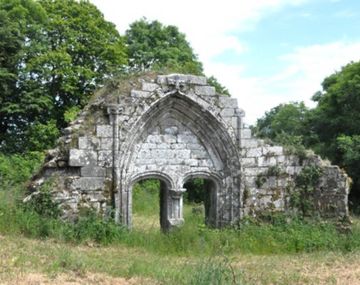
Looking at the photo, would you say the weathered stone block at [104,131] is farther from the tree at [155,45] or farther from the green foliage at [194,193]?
the tree at [155,45]

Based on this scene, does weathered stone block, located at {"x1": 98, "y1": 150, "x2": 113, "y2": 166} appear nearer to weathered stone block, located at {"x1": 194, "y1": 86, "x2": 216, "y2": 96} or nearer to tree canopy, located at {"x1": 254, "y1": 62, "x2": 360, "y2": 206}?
weathered stone block, located at {"x1": 194, "y1": 86, "x2": 216, "y2": 96}

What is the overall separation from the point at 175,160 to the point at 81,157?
2.25 meters

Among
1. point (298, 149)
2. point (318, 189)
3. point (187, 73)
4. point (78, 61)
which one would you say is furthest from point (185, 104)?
point (78, 61)

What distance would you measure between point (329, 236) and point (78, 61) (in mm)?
17160

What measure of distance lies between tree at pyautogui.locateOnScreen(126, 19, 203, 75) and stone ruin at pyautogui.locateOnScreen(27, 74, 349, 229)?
664 inches

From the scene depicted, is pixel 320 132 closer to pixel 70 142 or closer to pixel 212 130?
pixel 212 130

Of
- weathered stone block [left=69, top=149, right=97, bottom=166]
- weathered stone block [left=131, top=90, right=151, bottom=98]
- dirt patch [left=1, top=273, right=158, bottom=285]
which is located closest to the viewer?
dirt patch [left=1, top=273, right=158, bottom=285]

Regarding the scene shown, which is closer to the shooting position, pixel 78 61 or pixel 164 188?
pixel 164 188

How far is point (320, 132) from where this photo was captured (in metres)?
24.6

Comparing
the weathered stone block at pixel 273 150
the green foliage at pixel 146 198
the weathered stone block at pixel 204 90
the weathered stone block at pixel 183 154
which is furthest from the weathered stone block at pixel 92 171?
the green foliage at pixel 146 198

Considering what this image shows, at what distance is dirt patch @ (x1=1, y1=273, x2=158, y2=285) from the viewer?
643cm

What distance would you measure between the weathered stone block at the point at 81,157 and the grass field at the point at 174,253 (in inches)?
48.2

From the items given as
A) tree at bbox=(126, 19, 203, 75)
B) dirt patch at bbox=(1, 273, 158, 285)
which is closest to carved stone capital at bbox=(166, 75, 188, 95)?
dirt patch at bbox=(1, 273, 158, 285)

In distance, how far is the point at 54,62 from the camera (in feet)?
77.2
